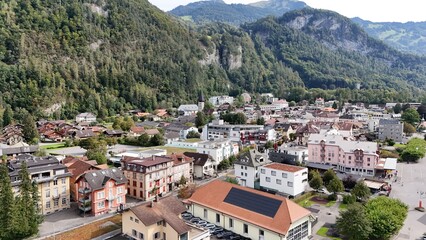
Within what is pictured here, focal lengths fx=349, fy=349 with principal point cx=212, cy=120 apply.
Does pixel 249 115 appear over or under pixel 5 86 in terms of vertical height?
under

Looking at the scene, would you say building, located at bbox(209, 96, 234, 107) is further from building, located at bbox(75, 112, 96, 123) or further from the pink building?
the pink building

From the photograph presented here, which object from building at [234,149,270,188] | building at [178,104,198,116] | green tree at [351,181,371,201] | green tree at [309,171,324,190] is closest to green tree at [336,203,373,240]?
green tree at [351,181,371,201]

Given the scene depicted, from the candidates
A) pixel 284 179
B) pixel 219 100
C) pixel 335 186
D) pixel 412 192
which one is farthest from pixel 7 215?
pixel 219 100

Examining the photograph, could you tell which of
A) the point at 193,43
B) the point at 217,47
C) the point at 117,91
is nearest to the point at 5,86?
the point at 117,91

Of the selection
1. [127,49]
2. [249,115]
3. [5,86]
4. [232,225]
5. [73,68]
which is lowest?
[232,225]

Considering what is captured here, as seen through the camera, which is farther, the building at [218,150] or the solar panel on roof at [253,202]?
the building at [218,150]

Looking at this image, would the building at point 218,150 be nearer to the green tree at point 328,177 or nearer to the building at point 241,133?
the building at point 241,133

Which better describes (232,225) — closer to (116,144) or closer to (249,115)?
(116,144)

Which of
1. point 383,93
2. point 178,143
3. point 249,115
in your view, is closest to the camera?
point 178,143

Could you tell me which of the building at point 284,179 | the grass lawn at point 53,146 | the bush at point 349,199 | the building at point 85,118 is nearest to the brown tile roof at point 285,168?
the building at point 284,179
